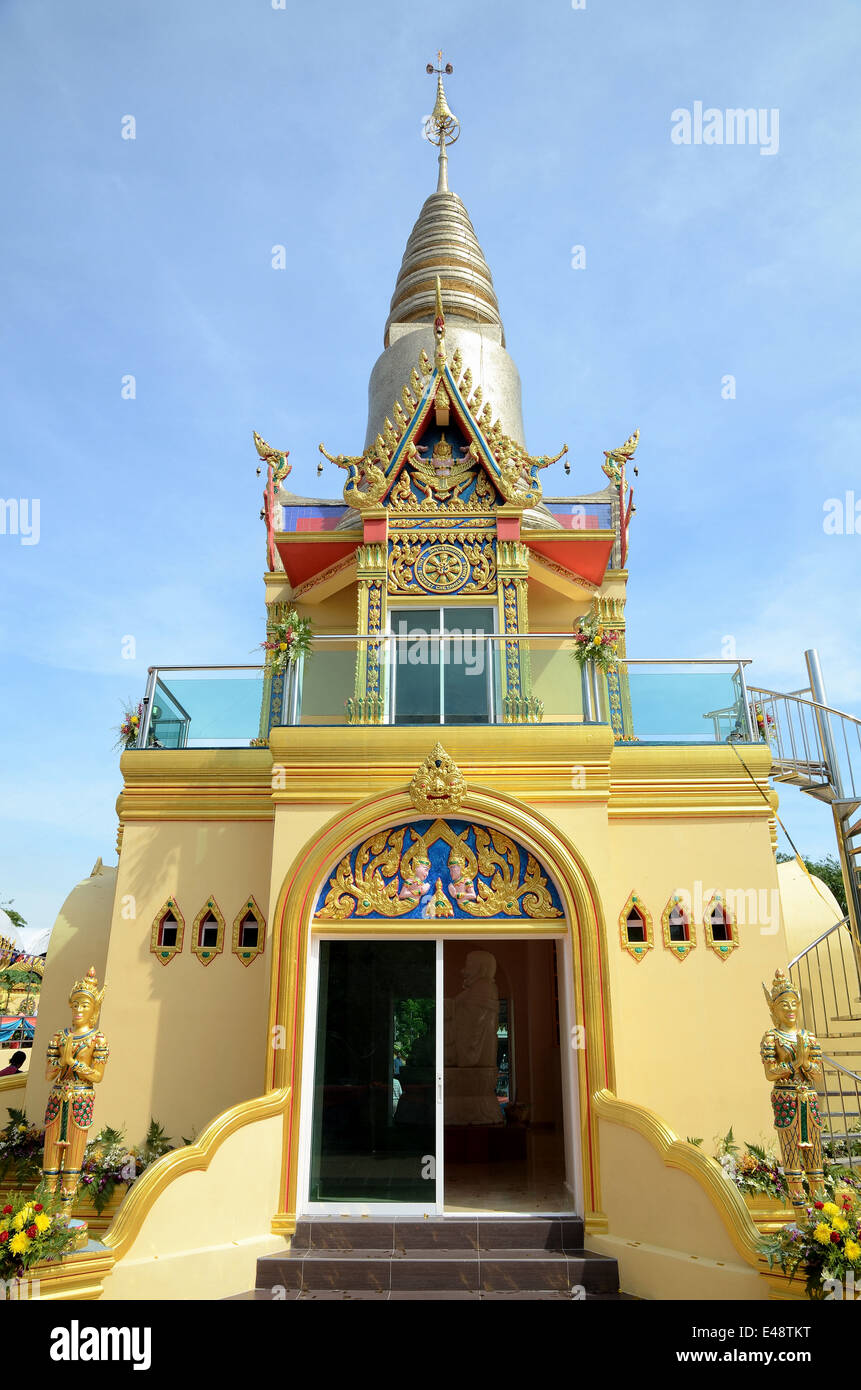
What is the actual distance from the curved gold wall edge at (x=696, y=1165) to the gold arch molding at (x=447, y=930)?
32 cm

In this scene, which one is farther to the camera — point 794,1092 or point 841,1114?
point 841,1114

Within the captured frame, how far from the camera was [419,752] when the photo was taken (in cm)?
939

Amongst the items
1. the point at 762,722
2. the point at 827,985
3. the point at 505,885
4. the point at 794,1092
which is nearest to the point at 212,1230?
the point at 505,885

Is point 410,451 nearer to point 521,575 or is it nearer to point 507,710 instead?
point 521,575

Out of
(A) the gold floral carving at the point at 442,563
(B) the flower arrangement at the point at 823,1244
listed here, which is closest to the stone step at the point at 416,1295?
(B) the flower arrangement at the point at 823,1244

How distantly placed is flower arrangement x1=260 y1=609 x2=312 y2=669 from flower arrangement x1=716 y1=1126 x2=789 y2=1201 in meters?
6.55

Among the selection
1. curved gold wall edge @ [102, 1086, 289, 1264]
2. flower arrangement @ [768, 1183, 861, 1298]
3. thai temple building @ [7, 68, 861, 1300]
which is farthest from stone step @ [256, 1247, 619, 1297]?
flower arrangement @ [768, 1183, 861, 1298]

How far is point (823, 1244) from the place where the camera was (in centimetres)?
594

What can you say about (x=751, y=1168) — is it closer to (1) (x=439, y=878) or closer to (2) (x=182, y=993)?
(1) (x=439, y=878)

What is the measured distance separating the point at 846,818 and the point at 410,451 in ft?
24.9

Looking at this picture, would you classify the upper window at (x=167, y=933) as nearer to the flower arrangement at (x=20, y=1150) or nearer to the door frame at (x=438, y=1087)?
the door frame at (x=438, y=1087)

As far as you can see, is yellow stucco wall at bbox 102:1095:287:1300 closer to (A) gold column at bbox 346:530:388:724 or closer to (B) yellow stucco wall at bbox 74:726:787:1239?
(B) yellow stucco wall at bbox 74:726:787:1239

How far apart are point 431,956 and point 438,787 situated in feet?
5.47

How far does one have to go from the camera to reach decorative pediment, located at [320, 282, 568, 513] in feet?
40.4
